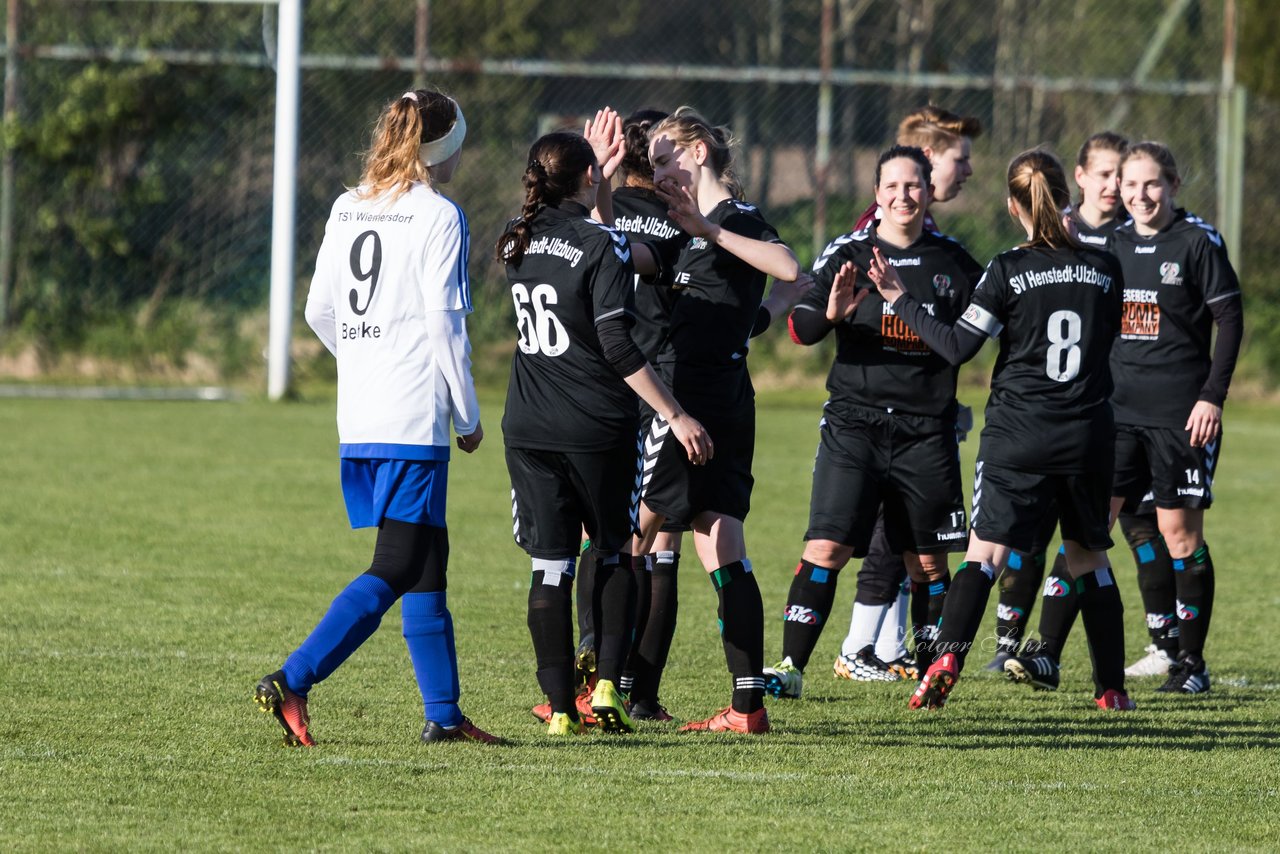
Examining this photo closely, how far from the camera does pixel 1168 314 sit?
6.95m

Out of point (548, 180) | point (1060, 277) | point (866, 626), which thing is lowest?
point (866, 626)

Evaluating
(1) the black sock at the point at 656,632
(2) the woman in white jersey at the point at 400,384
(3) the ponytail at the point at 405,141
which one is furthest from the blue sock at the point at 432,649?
(3) the ponytail at the point at 405,141

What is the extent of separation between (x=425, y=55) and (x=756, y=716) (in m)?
13.6

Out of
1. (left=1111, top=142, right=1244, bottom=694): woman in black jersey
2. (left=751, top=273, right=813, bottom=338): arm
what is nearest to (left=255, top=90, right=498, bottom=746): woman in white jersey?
(left=751, top=273, right=813, bottom=338): arm

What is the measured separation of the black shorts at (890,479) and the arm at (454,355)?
164 centimetres

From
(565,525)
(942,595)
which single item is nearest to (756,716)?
(565,525)

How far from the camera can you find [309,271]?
60.6 feet

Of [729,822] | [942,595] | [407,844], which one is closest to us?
[407,844]

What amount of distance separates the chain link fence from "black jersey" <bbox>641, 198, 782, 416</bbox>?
12.3 m

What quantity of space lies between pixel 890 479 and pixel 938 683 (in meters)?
0.76

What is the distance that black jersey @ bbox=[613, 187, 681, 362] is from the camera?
227 inches

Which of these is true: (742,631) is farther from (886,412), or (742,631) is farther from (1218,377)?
(1218,377)

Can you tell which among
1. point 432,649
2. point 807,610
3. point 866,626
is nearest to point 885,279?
point 807,610

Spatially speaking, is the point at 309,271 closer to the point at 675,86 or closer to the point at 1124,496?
the point at 675,86
